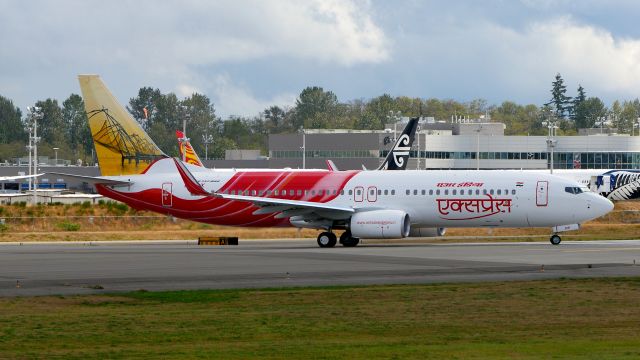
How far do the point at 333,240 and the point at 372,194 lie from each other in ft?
9.87

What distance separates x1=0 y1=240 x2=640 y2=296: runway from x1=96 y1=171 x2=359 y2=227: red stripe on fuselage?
309 centimetres

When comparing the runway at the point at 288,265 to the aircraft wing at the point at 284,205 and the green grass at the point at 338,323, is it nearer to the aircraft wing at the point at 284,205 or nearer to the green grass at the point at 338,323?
the aircraft wing at the point at 284,205

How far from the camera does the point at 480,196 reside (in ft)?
183

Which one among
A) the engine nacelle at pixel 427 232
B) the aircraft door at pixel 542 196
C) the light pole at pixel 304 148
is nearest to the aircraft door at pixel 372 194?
the engine nacelle at pixel 427 232

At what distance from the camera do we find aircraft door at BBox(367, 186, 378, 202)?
2272 inches

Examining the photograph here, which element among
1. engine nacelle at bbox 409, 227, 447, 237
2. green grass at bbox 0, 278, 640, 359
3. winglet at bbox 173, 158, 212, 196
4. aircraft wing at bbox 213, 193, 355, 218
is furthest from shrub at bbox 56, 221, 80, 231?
green grass at bbox 0, 278, 640, 359

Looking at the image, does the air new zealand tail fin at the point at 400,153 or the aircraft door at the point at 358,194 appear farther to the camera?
the air new zealand tail fin at the point at 400,153

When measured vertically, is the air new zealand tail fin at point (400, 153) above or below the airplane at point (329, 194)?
above

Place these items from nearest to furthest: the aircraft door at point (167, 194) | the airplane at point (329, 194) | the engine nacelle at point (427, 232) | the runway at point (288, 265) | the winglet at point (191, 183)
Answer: the runway at point (288, 265) → the airplane at point (329, 194) → the winglet at point (191, 183) → the engine nacelle at point (427, 232) → the aircraft door at point (167, 194)

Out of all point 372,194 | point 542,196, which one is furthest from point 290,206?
point 542,196

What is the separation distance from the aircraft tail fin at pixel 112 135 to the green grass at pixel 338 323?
31217 mm

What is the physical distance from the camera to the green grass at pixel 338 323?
19.9m

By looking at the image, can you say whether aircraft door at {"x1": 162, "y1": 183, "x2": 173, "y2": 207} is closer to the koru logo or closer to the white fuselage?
the white fuselage

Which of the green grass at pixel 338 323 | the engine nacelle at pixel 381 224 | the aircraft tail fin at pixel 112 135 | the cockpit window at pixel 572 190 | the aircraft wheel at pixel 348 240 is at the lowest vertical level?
the green grass at pixel 338 323
